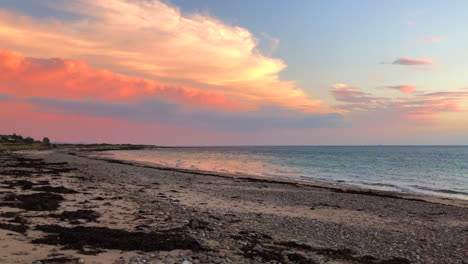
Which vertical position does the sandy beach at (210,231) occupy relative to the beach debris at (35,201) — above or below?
below

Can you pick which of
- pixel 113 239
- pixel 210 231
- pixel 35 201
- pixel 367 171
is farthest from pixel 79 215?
pixel 367 171

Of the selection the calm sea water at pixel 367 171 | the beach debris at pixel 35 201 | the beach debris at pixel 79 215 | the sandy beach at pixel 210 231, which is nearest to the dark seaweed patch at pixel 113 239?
the sandy beach at pixel 210 231

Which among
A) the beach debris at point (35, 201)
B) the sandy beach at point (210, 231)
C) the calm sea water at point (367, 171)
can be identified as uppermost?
the beach debris at point (35, 201)

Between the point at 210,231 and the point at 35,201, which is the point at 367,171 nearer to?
the point at 210,231

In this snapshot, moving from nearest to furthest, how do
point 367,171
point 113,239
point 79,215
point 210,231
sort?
point 113,239
point 210,231
point 79,215
point 367,171

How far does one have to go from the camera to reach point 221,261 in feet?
27.0

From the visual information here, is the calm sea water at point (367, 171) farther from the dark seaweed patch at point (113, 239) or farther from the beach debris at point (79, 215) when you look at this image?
the beach debris at point (79, 215)

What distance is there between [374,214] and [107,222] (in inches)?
552

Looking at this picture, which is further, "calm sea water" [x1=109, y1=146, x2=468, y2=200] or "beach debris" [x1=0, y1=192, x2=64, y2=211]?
"calm sea water" [x1=109, y1=146, x2=468, y2=200]

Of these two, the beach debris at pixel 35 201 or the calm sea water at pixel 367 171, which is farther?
the calm sea water at pixel 367 171

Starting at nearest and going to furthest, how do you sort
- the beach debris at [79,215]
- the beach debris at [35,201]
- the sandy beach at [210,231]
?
1. the sandy beach at [210,231]
2. the beach debris at [79,215]
3. the beach debris at [35,201]

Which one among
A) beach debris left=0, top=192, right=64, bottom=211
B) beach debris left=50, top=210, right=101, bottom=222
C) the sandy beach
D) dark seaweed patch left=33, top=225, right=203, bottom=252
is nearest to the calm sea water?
the sandy beach

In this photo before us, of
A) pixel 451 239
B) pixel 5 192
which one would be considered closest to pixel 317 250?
pixel 451 239

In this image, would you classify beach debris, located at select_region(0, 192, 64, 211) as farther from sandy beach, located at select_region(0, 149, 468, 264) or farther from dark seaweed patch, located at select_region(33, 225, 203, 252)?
dark seaweed patch, located at select_region(33, 225, 203, 252)
